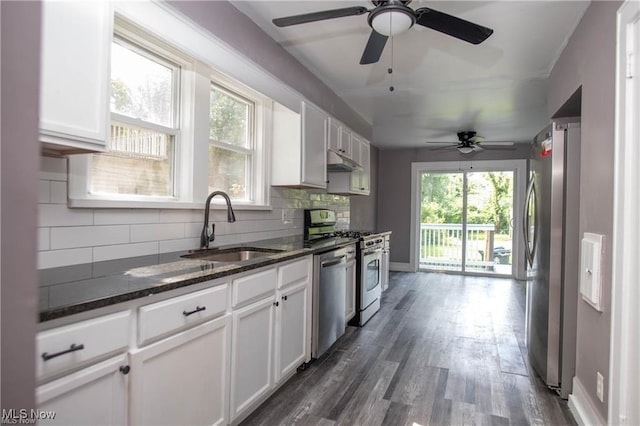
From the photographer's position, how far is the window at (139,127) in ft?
6.09

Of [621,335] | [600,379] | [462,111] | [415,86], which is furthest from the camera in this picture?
[462,111]

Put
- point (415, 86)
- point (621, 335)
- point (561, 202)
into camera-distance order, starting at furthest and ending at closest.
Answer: point (415, 86) → point (561, 202) → point (621, 335)

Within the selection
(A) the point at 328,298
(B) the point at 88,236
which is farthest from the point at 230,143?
(A) the point at 328,298

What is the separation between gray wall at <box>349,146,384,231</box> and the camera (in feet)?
19.1

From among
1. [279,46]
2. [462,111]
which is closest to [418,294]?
[462,111]

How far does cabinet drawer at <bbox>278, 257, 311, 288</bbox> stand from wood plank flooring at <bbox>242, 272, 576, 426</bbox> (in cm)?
75

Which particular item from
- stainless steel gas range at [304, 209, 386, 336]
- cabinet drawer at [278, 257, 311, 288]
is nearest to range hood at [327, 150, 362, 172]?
stainless steel gas range at [304, 209, 386, 336]

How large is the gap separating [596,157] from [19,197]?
248 centimetres

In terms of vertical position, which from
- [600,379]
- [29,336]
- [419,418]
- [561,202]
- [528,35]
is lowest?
[419,418]

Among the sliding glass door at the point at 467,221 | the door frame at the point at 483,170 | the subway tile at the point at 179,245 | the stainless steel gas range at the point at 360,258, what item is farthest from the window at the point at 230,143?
the sliding glass door at the point at 467,221

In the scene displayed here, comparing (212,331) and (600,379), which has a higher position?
(212,331)

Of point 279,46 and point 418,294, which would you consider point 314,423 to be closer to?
point 279,46

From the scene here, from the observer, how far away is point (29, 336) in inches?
23.8

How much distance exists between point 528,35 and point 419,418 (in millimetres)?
2849
